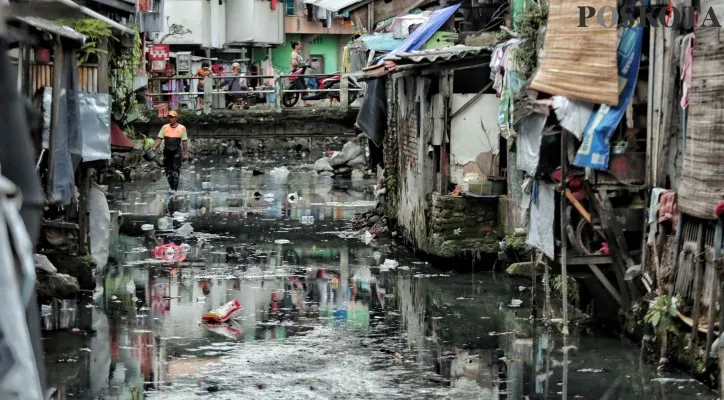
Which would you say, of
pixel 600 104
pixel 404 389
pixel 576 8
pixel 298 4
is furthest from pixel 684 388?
pixel 298 4

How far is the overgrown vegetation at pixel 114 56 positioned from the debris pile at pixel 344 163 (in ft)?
41.1

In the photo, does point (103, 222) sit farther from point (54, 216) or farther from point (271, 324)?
point (271, 324)

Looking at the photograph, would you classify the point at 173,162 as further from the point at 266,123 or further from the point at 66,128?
the point at 66,128

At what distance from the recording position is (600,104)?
9922mm

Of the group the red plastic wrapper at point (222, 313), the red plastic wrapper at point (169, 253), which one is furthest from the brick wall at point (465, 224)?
the red plastic wrapper at point (222, 313)

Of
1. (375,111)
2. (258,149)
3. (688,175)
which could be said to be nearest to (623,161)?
(688,175)

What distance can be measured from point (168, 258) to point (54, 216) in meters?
3.46

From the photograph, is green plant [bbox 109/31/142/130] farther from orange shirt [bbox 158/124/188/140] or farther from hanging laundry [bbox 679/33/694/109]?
hanging laundry [bbox 679/33/694/109]

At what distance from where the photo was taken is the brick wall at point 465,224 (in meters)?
14.8

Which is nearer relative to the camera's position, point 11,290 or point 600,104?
point 11,290

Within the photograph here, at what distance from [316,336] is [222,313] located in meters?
1.06

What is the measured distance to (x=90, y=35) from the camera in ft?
40.8

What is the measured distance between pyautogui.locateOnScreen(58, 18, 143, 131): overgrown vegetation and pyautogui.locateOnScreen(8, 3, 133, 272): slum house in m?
0.20

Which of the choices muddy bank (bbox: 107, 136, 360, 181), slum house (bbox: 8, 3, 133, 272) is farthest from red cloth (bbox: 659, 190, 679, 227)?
muddy bank (bbox: 107, 136, 360, 181)
